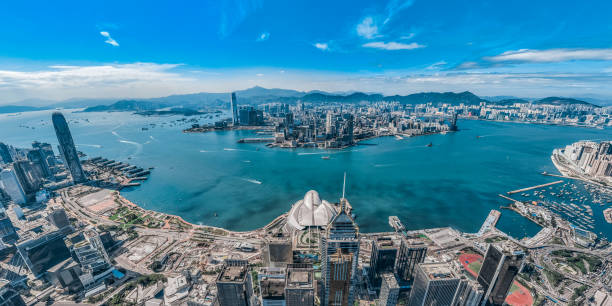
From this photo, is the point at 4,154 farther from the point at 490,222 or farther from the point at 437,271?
the point at 490,222

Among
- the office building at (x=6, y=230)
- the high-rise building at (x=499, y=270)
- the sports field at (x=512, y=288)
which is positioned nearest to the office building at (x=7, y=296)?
the office building at (x=6, y=230)

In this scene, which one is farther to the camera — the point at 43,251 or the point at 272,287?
the point at 43,251

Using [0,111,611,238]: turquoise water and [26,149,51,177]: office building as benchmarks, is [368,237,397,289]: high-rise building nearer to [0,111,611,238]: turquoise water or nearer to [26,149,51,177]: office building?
[0,111,611,238]: turquoise water

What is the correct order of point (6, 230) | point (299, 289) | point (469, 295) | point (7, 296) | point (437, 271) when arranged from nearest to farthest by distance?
1. point (299, 289)
2. point (437, 271)
3. point (469, 295)
4. point (7, 296)
5. point (6, 230)

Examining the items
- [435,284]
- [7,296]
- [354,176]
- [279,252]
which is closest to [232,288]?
[279,252]

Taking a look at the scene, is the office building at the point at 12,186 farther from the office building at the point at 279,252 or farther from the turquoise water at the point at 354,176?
the office building at the point at 279,252

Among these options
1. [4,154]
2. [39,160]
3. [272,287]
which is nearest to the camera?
[272,287]
